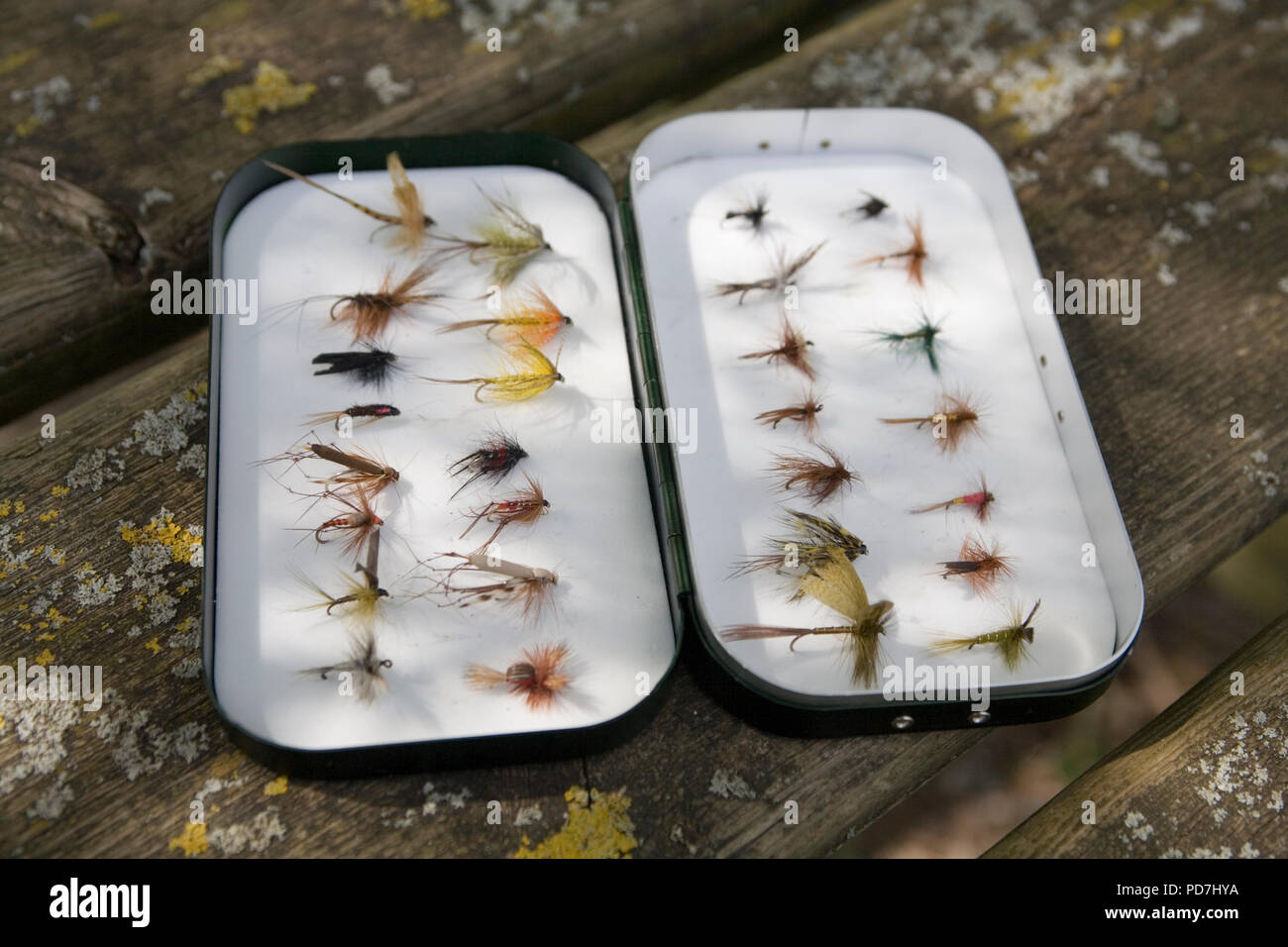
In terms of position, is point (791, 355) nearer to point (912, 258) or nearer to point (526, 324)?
point (912, 258)

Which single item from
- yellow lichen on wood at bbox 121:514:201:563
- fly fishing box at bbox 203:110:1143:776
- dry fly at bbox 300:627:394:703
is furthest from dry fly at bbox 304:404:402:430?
dry fly at bbox 300:627:394:703

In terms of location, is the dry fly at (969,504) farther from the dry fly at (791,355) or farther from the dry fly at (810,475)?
the dry fly at (791,355)

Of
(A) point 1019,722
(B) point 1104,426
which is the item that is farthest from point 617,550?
(B) point 1104,426

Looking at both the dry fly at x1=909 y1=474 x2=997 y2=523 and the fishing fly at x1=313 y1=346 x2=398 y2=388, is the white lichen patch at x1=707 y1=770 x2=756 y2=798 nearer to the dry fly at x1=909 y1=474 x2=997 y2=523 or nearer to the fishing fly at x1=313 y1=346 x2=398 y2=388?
the dry fly at x1=909 y1=474 x2=997 y2=523

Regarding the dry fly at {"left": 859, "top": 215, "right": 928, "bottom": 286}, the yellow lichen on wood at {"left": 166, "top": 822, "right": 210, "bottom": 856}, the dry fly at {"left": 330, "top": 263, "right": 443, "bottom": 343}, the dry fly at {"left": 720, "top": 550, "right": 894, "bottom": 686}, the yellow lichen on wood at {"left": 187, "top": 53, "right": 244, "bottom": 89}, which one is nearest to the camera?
the yellow lichen on wood at {"left": 166, "top": 822, "right": 210, "bottom": 856}

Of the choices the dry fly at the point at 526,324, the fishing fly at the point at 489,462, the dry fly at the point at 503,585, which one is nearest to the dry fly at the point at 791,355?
the dry fly at the point at 526,324

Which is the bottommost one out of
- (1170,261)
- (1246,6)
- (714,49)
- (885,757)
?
(885,757)
